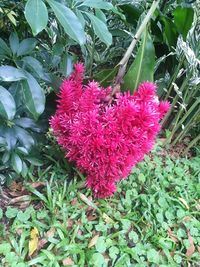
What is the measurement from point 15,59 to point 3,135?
0.98 feet

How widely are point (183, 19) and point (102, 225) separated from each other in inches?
44.3

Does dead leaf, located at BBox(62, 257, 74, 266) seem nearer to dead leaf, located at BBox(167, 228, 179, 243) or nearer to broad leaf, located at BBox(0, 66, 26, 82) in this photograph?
dead leaf, located at BBox(167, 228, 179, 243)

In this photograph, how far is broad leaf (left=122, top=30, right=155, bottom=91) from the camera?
1951 mm

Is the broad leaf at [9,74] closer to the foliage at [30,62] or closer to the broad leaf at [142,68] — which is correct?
the foliage at [30,62]

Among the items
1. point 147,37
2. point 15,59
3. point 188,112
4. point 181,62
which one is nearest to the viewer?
point 15,59

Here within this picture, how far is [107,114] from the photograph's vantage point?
1608 mm

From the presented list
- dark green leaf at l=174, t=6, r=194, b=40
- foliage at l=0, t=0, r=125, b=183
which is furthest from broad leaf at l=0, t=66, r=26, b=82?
dark green leaf at l=174, t=6, r=194, b=40

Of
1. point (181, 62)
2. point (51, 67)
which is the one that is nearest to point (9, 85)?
point (51, 67)

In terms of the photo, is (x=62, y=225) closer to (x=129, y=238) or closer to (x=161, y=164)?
(x=129, y=238)

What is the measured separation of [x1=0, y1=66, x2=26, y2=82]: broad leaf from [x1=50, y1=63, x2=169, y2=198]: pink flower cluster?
0.91 ft

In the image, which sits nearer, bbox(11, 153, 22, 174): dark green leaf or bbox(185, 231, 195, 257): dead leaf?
bbox(11, 153, 22, 174): dark green leaf

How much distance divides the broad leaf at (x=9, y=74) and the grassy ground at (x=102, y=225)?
676 millimetres

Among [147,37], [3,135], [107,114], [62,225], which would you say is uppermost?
[147,37]

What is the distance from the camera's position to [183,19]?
7.09ft
